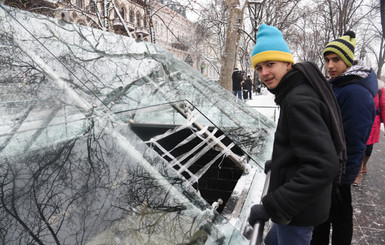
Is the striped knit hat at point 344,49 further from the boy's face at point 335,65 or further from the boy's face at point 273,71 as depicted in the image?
the boy's face at point 273,71

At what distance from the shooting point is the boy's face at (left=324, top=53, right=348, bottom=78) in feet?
6.81

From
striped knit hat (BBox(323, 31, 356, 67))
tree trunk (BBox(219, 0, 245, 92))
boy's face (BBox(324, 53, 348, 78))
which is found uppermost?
tree trunk (BBox(219, 0, 245, 92))

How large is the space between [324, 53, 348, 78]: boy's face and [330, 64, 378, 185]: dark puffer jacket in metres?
0.15

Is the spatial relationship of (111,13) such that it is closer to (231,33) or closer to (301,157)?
(231,33)

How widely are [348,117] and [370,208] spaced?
2014mm

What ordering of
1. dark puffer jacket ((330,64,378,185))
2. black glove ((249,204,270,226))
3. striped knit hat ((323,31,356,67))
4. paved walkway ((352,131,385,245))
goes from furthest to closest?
paved walkway ((352,131,385,245)) < striped knit hat ((323,31,356,67)) < dark puffer jacket ((330,64,378,185)) < black glove ((249,204,270,226))

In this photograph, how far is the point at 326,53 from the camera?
214cm

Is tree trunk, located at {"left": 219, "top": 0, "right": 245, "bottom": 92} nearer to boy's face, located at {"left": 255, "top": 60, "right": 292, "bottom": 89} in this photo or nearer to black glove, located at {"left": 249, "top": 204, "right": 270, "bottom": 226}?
boy's face, located at {"left": 255, "top": 60, "right": 292, "bottom": 89}

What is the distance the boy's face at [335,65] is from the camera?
208cm

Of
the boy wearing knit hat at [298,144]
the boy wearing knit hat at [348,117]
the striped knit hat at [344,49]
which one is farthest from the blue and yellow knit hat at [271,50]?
the striped knit hat at [344,49]

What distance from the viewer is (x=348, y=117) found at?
1829 millimetres

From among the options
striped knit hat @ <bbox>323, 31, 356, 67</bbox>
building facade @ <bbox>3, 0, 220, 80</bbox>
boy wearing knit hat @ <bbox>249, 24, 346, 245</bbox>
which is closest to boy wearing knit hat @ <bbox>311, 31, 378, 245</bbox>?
striped knit hat @ <bbox>323, 31, 356, 67</bbox>

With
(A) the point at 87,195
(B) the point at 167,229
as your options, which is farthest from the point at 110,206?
(B) the point at 167,229

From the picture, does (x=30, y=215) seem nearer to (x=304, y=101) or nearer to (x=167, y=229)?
(x=167, y=229)
